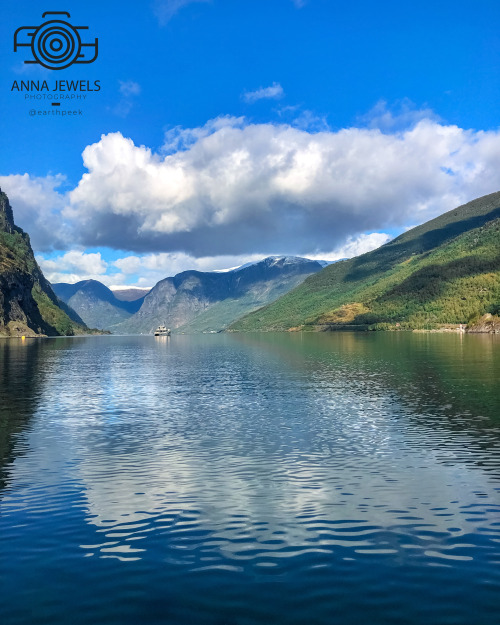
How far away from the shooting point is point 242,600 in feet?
59.8

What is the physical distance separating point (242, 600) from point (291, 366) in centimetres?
10386

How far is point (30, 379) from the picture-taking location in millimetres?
93750

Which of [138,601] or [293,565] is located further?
[293,565]

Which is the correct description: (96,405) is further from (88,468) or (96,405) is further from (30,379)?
(30,379)

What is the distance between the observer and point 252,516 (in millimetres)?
26359

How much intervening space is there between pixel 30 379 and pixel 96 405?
116 ft

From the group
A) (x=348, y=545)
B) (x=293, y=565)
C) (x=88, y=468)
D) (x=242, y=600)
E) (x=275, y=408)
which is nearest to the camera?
(x=242, y=600)

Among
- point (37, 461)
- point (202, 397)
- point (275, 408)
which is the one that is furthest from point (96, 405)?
point (37, 461)

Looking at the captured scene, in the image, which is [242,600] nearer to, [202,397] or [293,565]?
[293,565]

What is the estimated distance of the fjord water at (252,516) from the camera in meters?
18.3

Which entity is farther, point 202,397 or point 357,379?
point 357,379

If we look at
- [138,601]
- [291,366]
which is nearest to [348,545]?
[138,601]

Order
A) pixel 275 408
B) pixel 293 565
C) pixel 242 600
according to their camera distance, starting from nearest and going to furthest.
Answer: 1. pixel 242 600
2. pixel 293 565
3. pixel 275 408

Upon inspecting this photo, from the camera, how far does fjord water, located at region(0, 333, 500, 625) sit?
18.3 meters
